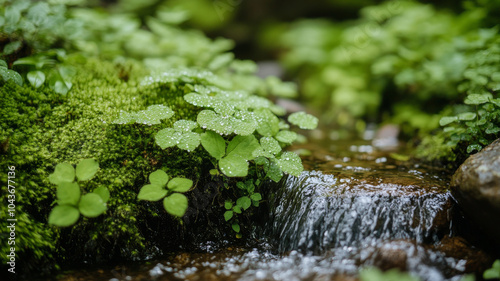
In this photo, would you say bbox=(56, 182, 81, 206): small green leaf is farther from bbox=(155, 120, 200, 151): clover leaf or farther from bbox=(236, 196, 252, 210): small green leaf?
bbox=(236, 196, 252, 210): small green leaf

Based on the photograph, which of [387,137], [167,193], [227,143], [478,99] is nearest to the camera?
[167,193]

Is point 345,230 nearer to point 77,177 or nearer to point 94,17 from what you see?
point 77,177

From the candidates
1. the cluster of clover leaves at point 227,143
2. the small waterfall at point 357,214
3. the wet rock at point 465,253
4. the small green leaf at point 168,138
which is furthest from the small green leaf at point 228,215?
the wet rock at point 465,253

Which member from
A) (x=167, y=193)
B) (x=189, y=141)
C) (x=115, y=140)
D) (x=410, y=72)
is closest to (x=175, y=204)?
(x=167, y=193)

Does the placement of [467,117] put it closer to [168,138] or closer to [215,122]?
[215,122]

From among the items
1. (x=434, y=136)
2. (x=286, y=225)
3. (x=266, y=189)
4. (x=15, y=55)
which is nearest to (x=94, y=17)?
(x=15, y=55)

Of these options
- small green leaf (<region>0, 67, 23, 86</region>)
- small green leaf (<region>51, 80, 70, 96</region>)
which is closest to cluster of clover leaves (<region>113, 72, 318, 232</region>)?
small green leaf (<region>51, 80, 70, 96</region>)
